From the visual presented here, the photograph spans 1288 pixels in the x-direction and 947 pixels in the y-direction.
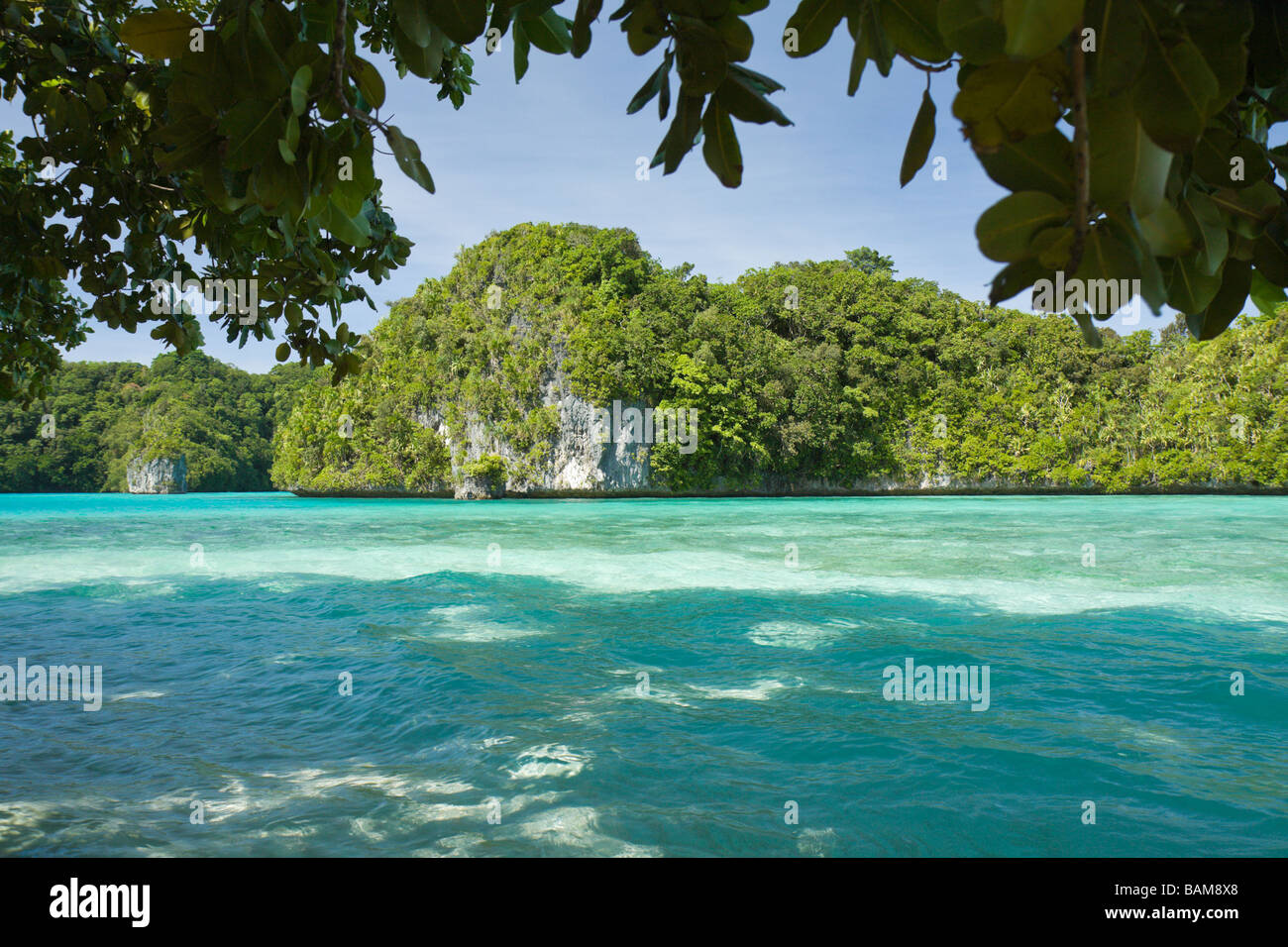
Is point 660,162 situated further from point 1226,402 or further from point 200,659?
point 1226,402

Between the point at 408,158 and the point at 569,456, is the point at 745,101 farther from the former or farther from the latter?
the point at 569,456

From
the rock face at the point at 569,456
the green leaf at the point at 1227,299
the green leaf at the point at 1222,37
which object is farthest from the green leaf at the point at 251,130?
the rock face at the point at 569,456

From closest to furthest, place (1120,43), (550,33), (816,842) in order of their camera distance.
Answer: (1120,43)
(550,33)
(816,842)

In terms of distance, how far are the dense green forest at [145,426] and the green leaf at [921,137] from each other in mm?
61096

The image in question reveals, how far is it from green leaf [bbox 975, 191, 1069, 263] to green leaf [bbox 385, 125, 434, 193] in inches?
28.3

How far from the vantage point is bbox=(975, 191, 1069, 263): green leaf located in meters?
0.59

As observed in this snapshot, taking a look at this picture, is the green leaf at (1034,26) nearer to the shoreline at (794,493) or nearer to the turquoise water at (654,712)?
the turquoise water at (654,712)

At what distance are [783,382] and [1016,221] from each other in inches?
1510

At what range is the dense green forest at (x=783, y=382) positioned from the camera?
34969 mm

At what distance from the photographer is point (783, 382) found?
38.1 meters

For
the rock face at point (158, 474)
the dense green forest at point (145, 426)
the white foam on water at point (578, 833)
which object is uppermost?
the dense green forest at point (145, 426)

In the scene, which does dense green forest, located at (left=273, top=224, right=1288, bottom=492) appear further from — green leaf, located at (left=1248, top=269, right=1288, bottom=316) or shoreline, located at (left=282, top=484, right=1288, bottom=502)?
green leaf, located at (left=1248, top=269, right=1288, bottom=316)

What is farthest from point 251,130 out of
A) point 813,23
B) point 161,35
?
point 813,23
